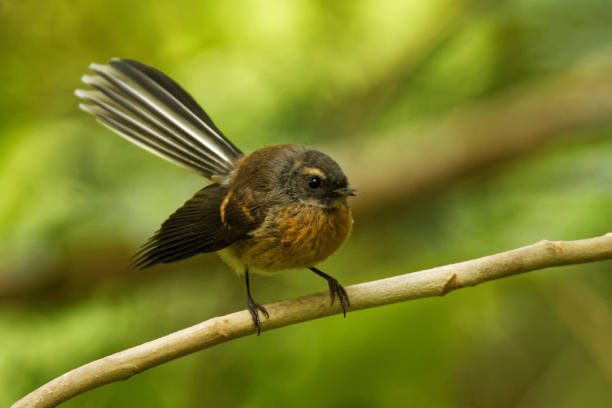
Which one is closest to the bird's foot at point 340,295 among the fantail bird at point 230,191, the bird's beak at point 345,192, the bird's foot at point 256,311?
the fantail bird at point 230,191

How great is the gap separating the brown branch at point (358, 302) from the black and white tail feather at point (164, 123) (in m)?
0.62

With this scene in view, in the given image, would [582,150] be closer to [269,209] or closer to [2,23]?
[269,209]

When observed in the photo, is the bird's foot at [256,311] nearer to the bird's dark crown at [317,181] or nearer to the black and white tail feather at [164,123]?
the black and white tail feather at [164,123]

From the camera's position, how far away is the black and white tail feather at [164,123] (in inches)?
104

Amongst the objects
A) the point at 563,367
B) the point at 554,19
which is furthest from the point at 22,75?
the point at 563,367

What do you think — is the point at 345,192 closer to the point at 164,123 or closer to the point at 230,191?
the point at 230,191

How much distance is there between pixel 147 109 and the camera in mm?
2744

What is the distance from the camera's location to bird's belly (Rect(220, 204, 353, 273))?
2.54 metres

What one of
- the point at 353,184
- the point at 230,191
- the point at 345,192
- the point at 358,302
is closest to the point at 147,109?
the point at 230,191

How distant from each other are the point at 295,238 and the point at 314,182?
0.22 meters

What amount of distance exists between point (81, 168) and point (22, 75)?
1.84 feet

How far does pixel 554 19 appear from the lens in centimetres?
378

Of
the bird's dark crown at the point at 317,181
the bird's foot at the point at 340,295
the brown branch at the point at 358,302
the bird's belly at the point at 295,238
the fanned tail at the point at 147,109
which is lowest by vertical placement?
the brown branch at the point at 358,302

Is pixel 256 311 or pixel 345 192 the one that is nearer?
pixel 256 311
